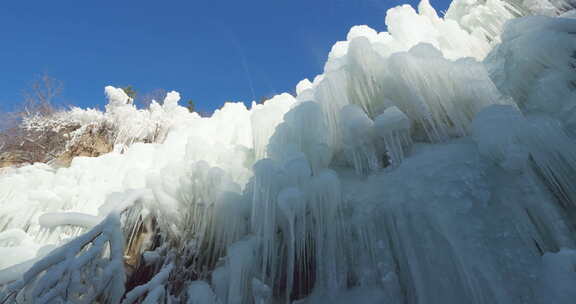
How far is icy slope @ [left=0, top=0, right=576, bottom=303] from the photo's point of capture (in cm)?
255

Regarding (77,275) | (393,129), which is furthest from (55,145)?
(393,129)

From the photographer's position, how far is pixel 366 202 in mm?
3283

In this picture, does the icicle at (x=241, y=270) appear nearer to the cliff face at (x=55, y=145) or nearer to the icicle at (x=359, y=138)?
the icicle at (x=359, y=138)

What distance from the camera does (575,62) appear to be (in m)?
3.04

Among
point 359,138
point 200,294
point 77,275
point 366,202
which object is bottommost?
point 200,294

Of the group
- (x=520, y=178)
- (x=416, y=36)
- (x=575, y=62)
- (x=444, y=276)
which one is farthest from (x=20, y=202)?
(x=575, y=62)

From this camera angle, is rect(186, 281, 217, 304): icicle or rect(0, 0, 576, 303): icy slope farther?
rect(186, 281, 217, 304): icicle

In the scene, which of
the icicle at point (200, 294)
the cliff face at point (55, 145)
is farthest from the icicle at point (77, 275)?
the cliff face at point (55, 145)

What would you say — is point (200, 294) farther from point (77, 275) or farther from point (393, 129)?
point (393, 129)

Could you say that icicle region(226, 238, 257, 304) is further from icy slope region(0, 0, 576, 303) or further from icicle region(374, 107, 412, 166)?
icicle region(374, 107, 412, 166)

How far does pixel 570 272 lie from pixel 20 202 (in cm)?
705

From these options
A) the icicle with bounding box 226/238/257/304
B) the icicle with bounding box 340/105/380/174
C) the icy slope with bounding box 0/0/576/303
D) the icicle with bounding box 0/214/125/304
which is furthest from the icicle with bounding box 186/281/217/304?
the icicle with bounding box 340/105/380/174

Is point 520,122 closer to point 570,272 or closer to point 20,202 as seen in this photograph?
point 570,272

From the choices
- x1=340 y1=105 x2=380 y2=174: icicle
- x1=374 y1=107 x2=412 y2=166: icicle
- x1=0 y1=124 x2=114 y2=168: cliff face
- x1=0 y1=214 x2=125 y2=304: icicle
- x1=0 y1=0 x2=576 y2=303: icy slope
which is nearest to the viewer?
x1=0 y1=214 x2=125 y2=304: icicle
